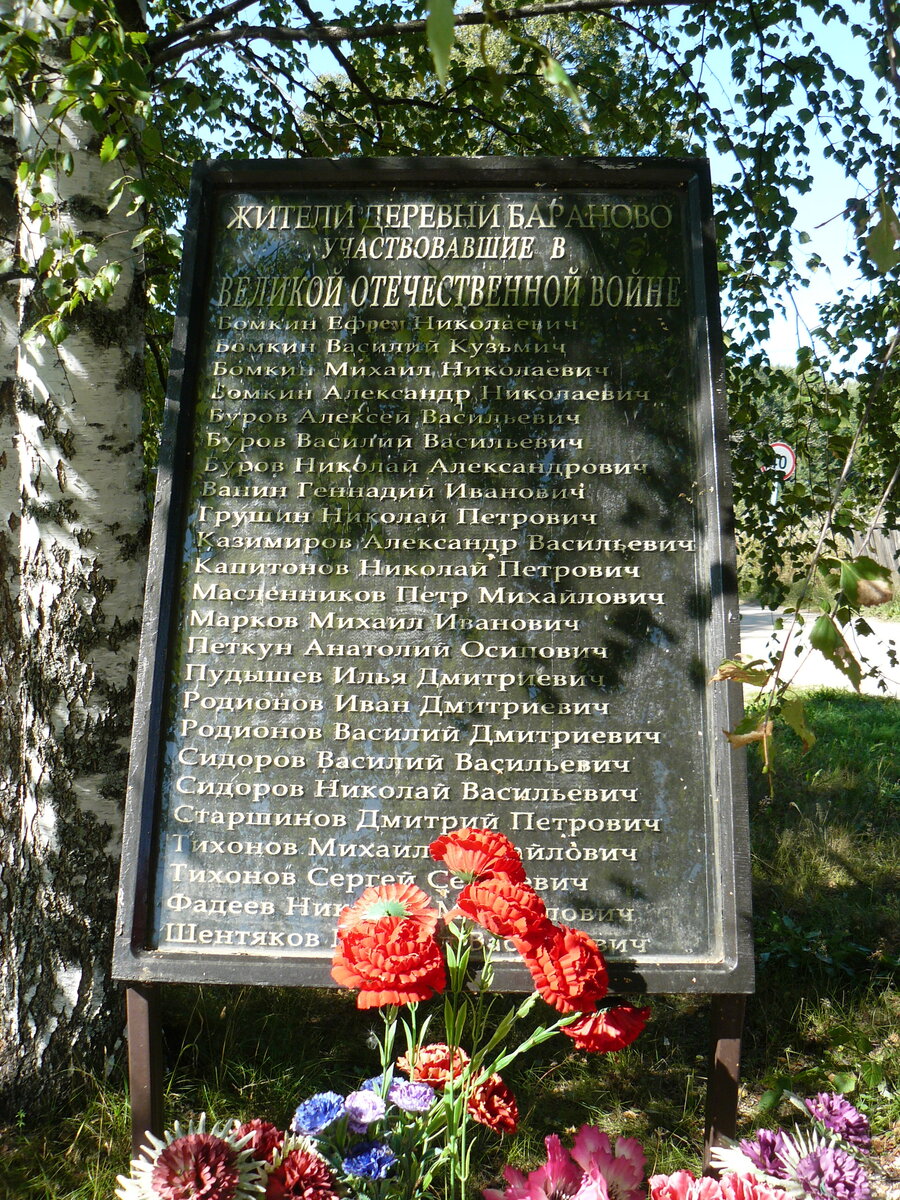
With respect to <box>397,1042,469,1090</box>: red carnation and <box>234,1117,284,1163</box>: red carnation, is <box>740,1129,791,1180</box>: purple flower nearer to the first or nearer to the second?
<box>397,1042,469,1090</box>: red carnation

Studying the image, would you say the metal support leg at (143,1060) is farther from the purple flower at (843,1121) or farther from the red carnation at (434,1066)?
the purple flower at (843,1121)

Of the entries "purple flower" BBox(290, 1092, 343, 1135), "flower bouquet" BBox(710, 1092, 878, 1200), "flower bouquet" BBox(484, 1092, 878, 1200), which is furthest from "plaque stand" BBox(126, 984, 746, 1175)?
"purple flower" BBox(290, 1092, 343, 1135)

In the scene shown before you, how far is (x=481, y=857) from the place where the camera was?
2.10 m

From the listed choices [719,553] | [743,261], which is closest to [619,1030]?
[719,553]

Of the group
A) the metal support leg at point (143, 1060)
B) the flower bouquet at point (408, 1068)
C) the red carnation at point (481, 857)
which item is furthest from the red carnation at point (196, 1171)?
the red carnation at point (481, 857)

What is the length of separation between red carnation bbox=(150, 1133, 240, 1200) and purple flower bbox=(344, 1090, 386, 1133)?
0.25 metres

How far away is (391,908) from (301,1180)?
1.81ft

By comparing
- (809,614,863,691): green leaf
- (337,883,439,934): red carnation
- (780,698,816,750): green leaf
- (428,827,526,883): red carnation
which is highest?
(809,614,863,691): green leaf

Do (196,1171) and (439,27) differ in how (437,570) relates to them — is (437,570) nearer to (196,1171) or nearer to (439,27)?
(196,1171)

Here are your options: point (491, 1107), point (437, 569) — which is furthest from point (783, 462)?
point (491, 1107)

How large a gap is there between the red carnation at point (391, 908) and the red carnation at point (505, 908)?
126mm

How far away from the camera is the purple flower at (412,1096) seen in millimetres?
1928

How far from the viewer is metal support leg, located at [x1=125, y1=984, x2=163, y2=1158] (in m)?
2.43

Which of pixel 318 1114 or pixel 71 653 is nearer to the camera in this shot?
pixel 318 1114
